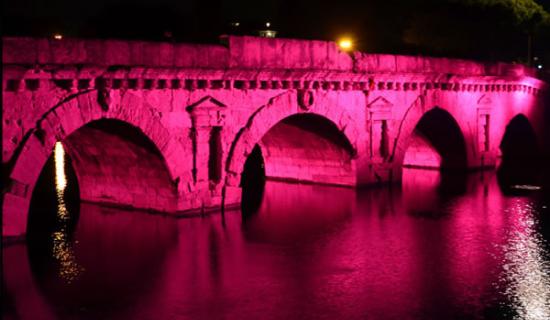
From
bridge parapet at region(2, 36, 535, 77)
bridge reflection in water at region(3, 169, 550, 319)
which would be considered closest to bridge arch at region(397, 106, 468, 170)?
bridge parapet at region(2, 36, 535, 77)

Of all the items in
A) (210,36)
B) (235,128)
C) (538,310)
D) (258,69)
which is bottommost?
(538,310)

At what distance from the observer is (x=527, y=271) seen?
13.8 metres

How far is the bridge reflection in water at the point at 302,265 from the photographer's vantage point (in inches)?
460

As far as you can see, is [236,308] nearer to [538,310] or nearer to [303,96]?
[538,310]

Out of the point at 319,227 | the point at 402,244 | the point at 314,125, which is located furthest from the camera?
the point at 314,125

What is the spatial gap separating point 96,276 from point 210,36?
52.5ft

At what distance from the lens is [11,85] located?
14.4m

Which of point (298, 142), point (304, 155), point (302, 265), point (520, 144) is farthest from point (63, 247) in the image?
point (520, 144)

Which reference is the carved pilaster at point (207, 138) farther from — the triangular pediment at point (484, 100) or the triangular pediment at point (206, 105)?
the triangular pediment at point (484, 100)

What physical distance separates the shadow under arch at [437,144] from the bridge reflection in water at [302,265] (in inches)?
281

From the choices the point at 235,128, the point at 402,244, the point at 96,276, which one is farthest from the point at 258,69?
the point at 96,276

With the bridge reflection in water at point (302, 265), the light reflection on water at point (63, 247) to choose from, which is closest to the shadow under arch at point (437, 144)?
the bridge reflection in water at point (302, 265)

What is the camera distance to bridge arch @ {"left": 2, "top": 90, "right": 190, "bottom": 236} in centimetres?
1458

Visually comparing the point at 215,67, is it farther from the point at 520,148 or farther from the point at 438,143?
the point at 520,148
